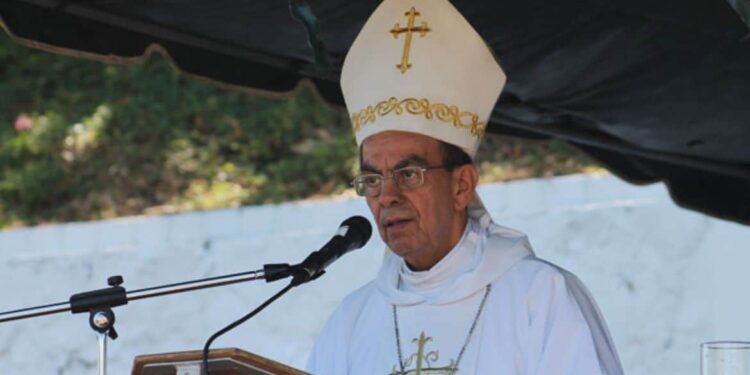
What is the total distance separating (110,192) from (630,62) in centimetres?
715

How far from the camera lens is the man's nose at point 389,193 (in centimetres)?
401

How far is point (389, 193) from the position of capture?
13.2 feet

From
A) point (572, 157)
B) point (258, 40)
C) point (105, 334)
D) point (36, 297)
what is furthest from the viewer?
point (572, 157)

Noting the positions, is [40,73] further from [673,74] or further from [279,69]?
[673,74]

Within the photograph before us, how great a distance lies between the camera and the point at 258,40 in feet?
16.4

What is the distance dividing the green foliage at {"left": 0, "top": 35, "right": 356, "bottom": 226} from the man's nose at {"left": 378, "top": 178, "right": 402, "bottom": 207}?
643 centimetres

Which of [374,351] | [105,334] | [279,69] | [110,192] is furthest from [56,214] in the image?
[105,334]

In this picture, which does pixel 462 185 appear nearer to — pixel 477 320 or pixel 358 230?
pixel 477 320

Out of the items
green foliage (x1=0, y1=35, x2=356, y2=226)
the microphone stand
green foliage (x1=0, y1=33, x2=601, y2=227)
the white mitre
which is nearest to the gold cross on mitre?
the white mitre

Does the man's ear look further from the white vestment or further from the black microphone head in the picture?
the black microphone head

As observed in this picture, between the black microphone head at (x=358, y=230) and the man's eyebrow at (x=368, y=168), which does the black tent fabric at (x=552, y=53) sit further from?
the black microphone head at (x=358, y=230)

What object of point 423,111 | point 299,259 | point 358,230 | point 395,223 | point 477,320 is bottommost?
point 477,320

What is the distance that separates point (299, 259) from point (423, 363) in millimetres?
4580

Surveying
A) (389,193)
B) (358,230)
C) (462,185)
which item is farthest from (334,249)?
(462,185)
